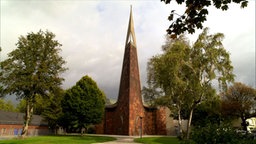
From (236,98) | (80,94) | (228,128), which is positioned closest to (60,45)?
(80,94)

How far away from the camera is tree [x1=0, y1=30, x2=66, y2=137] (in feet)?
111

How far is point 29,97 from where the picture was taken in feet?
117

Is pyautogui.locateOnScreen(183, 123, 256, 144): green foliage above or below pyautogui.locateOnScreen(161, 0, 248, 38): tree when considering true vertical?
below

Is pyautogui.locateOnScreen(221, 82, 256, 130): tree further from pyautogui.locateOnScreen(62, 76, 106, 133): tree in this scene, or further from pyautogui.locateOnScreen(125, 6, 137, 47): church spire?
pyautogui.locateOnScreen(125, 6, 137, 47): church spire

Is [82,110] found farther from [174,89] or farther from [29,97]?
[174,89]

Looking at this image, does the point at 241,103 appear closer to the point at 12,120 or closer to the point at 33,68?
the point at 33,68

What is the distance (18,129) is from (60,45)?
1120 inches

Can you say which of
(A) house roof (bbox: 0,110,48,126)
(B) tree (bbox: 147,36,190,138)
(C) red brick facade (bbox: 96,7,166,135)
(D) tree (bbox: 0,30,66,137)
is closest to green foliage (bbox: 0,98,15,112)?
(A) house roof (bbox: 0,110,48,126)

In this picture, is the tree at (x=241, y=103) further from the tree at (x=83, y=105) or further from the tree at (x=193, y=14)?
the tree at (x=193, y=14)

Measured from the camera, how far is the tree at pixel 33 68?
3384 cm

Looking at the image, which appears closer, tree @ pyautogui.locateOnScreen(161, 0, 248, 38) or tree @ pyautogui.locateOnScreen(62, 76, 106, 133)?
Result: tree @ pyautogui.locateOnScreen(161, 0, 248, 38)

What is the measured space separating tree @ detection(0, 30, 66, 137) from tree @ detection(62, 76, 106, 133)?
1170 cm

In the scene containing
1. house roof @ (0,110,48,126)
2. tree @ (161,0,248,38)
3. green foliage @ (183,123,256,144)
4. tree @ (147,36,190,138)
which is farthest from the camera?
house roof @ (0,110,48,126)

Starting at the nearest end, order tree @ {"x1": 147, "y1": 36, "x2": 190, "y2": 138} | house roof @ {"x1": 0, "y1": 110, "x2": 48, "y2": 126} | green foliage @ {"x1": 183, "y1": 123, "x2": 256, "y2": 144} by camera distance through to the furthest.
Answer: green foliage @ {"x1": 183, "y1": 123, "x2": 256, "y2": 144} < tree @ {"x1": 147, "y1": 36, "x2": 190, "y2": 138} < house roof @ {"x1": 0, "y1": 110, "x2": 48, "y2": 126}
